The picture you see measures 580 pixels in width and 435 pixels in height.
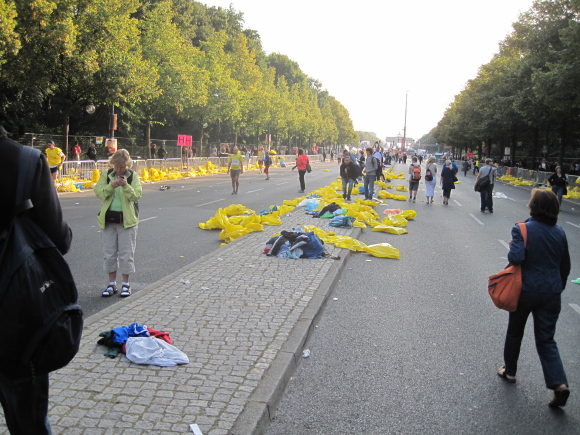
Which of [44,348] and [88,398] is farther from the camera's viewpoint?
[88,398]

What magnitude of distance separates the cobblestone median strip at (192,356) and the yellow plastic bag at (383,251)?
7.25ft

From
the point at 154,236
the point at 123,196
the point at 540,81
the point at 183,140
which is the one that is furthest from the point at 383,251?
the point at 183,140

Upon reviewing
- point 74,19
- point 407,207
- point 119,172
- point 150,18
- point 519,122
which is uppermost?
point 150,18

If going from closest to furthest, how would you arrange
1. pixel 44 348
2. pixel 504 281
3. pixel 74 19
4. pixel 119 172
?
1. pixel 44 348
2. pixel 504 281
3. pixel 119 172
4. pixel 74 19

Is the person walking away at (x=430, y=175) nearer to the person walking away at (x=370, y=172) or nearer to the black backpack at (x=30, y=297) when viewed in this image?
the person walking away at (x=370, y=172)

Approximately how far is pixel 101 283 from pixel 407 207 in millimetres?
13961

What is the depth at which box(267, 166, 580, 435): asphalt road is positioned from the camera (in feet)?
13.1

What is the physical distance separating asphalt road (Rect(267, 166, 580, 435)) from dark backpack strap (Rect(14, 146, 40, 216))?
229 centimetres

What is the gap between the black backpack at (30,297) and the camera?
2.28m

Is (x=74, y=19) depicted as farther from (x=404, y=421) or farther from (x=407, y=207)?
(x=404, y=421)

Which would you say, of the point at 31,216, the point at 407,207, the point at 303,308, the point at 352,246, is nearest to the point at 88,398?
the point at 31,216

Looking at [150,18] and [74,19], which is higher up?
[150,18]

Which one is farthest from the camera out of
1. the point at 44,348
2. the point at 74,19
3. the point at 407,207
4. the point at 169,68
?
the point at 169,68

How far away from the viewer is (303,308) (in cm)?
631
